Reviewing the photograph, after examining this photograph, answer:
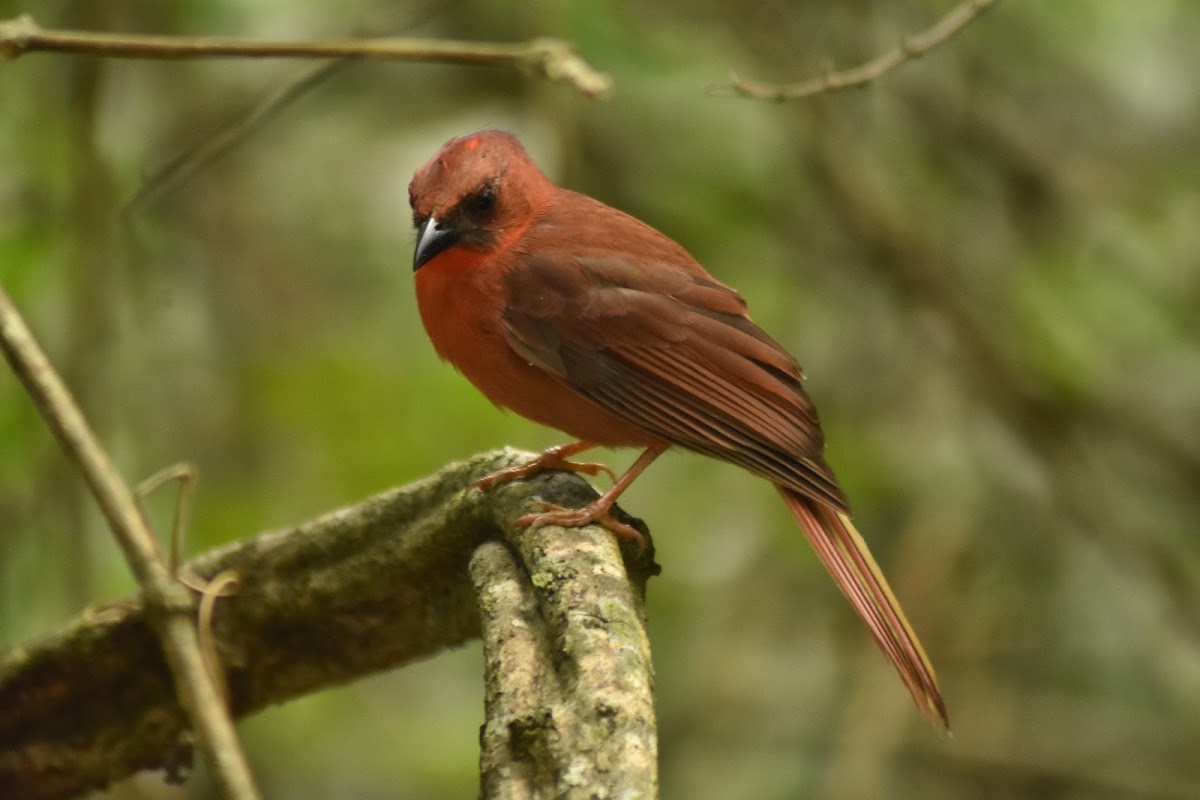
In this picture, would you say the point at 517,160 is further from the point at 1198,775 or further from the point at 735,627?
the point at 1198,775

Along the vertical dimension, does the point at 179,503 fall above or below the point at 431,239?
below

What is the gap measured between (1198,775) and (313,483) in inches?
126

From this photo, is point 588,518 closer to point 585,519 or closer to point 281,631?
point 585,519

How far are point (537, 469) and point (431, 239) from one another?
0.63m

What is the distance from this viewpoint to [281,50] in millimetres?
2613

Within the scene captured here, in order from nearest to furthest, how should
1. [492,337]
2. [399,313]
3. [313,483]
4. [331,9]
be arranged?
[492,337]
[313,483]
[331,9]
[399,313]

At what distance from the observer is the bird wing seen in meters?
3.06

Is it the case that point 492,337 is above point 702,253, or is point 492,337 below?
below

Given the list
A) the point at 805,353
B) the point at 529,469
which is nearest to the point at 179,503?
the point at 529,469

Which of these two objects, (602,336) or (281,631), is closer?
(281,631)

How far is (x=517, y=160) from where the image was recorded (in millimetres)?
3383

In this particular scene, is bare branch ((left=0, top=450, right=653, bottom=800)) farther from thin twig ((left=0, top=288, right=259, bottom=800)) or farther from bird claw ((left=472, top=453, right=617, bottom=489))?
thin twig ((left=0, top=288, right=259, bottom=800))

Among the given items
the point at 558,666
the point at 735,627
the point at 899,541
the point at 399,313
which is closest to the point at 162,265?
the point at 399,313

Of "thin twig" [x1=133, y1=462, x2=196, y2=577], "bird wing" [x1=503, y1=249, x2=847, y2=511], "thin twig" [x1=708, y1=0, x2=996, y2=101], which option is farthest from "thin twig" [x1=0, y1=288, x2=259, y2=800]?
"thin twig" [x1=708, y1=0, x2=996, y2=101]
